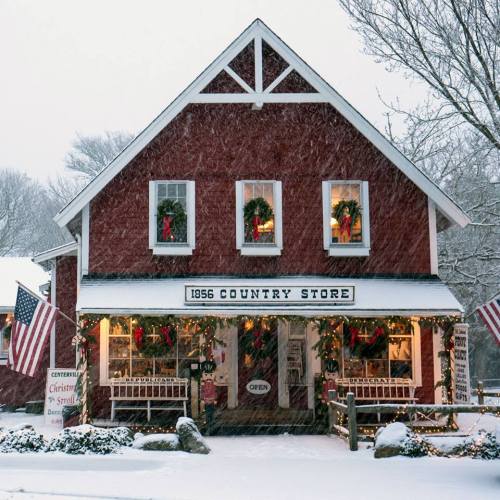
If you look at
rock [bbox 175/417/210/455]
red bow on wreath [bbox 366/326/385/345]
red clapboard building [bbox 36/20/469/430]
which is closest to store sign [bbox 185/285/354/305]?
red clapboard building [bbox 36/20/469/430]

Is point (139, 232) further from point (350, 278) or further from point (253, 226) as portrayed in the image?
point (350, 278)

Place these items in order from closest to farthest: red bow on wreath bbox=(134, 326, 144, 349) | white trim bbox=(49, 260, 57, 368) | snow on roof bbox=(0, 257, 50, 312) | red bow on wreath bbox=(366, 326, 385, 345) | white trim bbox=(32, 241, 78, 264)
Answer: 1. red bow on wreath bbox=(134, 326, 144, 349)
2. red bow on wreath bbox=(366, 326, 385, 345)
3. white trim bbox=(32, 241, 78, 264)
4. white trim bbox=(49, 260, 57, 368)
5. snow on roof bbox=(0, 257, 50, 312)

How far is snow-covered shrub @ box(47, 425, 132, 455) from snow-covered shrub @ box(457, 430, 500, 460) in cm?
593

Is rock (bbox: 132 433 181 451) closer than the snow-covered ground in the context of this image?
No

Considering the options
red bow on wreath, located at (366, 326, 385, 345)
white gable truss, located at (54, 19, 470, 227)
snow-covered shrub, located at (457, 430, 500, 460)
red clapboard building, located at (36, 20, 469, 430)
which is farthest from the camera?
white gable truss, located at (54, 19, 470, 227)

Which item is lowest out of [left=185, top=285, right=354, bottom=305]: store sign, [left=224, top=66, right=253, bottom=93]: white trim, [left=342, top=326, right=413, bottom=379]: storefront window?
[left=342, top=326, right=413, bottom=379]: storefront window

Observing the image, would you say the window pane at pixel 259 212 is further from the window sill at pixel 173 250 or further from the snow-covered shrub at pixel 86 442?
the snow-covered shrub at pixel 86 442

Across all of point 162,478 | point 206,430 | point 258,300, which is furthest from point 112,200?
point 162,478

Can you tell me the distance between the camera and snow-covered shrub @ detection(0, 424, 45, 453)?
13.3 m

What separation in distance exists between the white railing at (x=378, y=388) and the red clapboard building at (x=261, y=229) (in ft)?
0.13

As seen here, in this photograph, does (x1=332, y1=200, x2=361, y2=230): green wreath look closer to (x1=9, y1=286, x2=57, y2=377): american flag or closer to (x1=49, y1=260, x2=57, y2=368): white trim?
(x1=9, y1=286, x2=57, y2=377): american flag

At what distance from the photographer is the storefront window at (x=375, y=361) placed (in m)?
18.0

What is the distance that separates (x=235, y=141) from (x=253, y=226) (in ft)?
6.80

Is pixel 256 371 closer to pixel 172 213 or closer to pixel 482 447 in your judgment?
pixel 172 213
